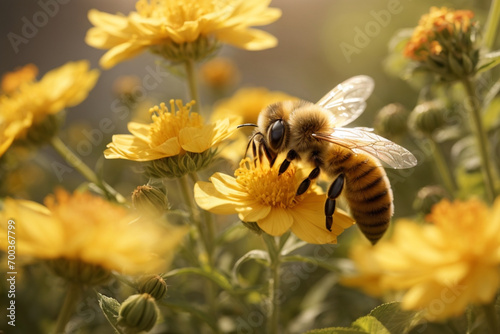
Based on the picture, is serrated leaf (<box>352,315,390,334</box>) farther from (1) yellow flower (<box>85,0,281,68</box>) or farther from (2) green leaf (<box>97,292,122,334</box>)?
(1) yellow flower (<box>85,0,281,68</box>)

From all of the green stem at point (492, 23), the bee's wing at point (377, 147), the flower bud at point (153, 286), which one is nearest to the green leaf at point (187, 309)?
the flower bud at point (153, 286)

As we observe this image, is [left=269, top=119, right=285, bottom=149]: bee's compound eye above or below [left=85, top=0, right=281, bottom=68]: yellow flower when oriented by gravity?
below

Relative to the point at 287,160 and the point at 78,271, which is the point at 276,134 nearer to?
the point at 287,160

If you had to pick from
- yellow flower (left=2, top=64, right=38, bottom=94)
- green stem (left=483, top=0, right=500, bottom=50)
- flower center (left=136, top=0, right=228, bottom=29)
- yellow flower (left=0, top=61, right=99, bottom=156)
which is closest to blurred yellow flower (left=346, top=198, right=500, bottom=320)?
green stem (left=483, top=0, right=500, bottom=50)

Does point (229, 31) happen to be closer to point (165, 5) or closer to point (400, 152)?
point (165, 5)

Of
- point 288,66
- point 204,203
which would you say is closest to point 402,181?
point 204,203

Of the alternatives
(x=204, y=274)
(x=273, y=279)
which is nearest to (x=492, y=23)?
(x=273, y=279)

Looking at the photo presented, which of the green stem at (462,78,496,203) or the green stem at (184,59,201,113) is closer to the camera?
the green stem at (462,78,496,203)
